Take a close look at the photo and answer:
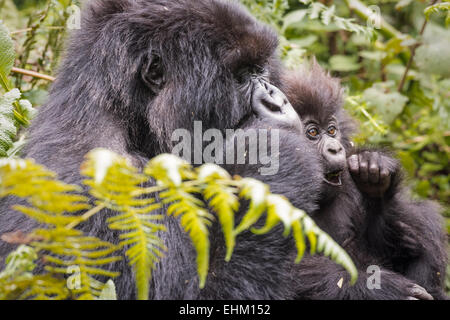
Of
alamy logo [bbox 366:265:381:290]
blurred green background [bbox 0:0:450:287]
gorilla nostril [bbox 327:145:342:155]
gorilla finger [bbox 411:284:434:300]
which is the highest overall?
blurred green background [bbox 0:0:450:287]

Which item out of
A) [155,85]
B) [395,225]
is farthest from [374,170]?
[155,85]

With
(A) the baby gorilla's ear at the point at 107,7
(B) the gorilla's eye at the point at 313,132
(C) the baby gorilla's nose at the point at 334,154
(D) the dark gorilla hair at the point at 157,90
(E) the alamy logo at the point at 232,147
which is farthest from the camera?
(B) the gorilla's eye at the point at 313,132

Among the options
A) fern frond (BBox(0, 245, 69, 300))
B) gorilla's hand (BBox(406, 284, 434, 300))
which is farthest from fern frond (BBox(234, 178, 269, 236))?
gorilla's hand (BBox(406, 284, 434, 300))

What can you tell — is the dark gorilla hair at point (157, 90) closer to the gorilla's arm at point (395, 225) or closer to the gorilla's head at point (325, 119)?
the gorilla's head at point (325, 119)

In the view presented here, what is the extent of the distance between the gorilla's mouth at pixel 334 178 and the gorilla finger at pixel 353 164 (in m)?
0.09

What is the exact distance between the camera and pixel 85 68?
2631 millimetres

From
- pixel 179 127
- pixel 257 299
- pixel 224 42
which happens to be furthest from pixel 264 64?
pixel 257 299

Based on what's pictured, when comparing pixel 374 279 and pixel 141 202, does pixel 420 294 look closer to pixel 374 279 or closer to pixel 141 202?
pixel 374 279

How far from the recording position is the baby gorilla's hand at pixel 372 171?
311cm

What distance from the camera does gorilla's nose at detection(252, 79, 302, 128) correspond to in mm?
2609

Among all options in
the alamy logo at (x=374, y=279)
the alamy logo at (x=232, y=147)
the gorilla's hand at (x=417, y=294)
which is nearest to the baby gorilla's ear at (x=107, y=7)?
the alamy logo at (x=232, y=147)

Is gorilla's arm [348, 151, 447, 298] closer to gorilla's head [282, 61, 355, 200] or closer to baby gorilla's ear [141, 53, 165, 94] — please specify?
gorilla's head [282, 61, 355, 200]

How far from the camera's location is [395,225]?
3184 millimetres
